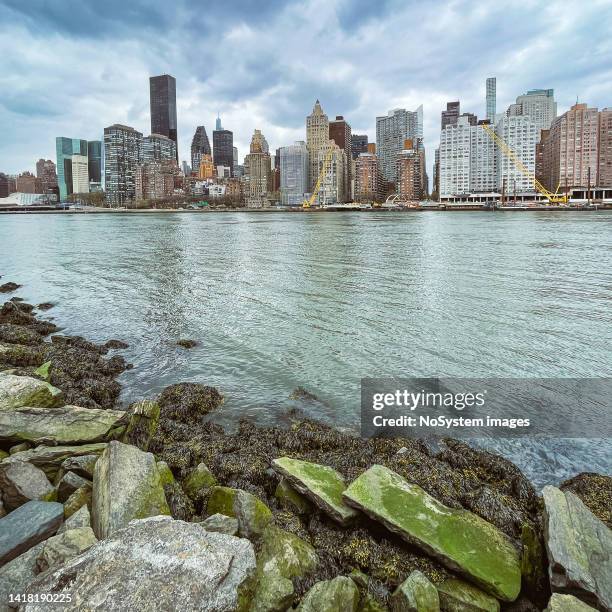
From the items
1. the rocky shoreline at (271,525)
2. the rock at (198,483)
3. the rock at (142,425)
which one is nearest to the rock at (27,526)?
the rocky shoreline at (271,525)

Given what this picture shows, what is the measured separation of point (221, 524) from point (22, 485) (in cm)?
282

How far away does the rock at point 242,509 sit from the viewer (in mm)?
6020

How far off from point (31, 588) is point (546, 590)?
537 cm

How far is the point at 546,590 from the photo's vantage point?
17.1 ft

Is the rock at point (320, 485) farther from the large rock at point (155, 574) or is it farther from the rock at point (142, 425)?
the rock at point (142, 425)

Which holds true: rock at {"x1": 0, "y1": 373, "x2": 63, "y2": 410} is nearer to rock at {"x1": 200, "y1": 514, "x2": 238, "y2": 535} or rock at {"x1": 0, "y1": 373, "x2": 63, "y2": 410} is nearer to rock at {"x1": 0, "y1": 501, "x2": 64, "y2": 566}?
rock at {"x1": 0, "y1": 501, "x2": 64, "y2": 566}

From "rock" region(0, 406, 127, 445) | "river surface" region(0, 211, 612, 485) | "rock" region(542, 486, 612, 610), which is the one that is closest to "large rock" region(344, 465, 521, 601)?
"rock" region(542, 486, 612, 610)

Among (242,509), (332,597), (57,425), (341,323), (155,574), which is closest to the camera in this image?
(155,574)

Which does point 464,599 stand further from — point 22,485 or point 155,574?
point 22,485

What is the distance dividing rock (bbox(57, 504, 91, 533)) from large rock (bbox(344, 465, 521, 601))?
3.28 metres

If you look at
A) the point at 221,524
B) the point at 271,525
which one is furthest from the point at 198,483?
the point at 271,525

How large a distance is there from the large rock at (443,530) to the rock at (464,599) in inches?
4.2

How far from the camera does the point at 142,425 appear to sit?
9070mm

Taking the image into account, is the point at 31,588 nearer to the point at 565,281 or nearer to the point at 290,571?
the point at 290,571
